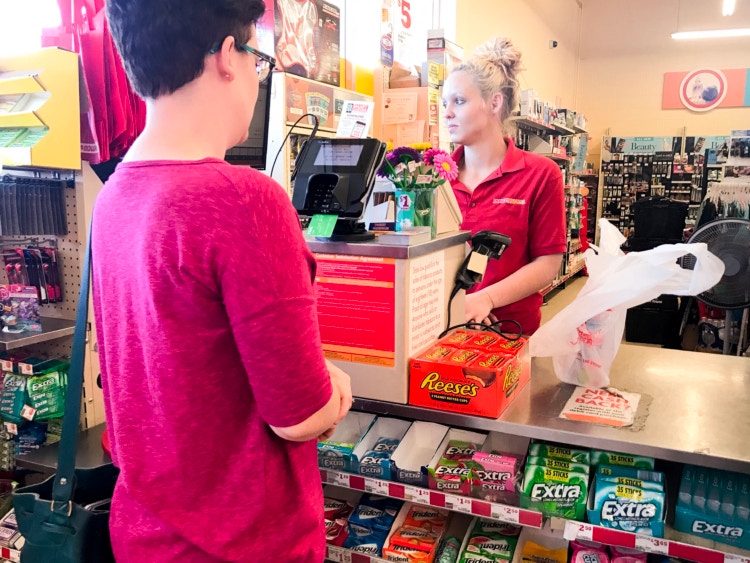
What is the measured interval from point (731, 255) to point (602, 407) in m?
3.55

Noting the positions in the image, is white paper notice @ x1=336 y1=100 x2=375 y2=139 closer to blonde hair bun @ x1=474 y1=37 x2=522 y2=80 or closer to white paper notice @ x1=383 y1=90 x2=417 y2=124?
blonde hair bun @ x1=474 y1=37 x2=522 y2=80

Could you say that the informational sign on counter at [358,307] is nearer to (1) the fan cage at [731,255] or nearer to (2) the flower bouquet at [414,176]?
(2) the flower bouquet at [414,176]

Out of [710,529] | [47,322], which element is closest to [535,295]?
[710,529]

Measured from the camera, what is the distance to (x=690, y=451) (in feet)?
4.68

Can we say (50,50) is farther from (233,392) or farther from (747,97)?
(747,97)

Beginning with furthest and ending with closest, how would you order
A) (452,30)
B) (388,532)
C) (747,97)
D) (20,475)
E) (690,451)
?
1. (747,97)
2. (452,30)
3. (20,475)
4. (388,532)
5. (690,451)

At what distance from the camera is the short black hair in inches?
36.2

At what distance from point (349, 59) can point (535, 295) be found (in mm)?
3415

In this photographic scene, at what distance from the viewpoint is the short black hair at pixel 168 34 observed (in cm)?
92

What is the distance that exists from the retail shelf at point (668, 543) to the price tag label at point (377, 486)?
44cm

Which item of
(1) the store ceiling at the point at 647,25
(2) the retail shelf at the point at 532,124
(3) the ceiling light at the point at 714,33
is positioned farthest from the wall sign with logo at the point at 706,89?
(2) the retail shelf at the point at 532,124

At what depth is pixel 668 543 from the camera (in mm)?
1428

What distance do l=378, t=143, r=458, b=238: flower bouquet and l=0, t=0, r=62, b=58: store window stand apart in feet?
6.30

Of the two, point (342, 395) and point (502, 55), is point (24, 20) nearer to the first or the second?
point (502, 55)
